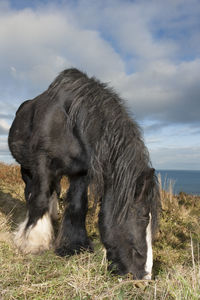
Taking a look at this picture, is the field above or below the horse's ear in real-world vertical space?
below

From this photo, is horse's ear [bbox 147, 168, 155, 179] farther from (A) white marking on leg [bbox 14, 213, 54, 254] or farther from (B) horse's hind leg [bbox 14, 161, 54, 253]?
(A) white marking on leg [bbox 14, 213, 54, 254]

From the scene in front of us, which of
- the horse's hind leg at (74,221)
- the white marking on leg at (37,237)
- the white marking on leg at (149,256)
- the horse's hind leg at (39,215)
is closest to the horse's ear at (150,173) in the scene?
the white marking on leg at (149,256)

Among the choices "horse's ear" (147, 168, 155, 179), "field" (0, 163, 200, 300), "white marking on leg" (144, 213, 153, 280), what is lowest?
"field" (0, 163, 200, 300)

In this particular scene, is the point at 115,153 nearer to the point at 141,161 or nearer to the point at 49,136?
the point at 141,161

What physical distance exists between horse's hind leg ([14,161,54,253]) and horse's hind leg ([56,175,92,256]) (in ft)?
0.81

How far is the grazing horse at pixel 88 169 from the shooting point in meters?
3.16

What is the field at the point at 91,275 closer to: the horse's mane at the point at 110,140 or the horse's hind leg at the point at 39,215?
the horse's hind leg at the point at 39,215

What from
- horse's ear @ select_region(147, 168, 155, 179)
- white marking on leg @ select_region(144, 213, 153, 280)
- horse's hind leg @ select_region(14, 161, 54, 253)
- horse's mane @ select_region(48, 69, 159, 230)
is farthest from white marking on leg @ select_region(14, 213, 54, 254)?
horse's ear @ select_region(147, 168, 155, 179)

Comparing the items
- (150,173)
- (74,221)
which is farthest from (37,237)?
(150,173)

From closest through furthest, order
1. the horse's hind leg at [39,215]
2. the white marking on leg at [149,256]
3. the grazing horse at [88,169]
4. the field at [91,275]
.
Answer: the field at [91,275]
the white marking on leg at [149,256]
the grazing horse at [88,169]
the horse's hind leg at [39,215]

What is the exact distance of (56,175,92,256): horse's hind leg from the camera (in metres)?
4.04

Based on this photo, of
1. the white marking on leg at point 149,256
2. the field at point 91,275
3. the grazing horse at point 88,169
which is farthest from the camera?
the grazing horse at point 88,169

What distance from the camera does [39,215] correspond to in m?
4.00

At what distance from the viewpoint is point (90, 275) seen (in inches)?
117
